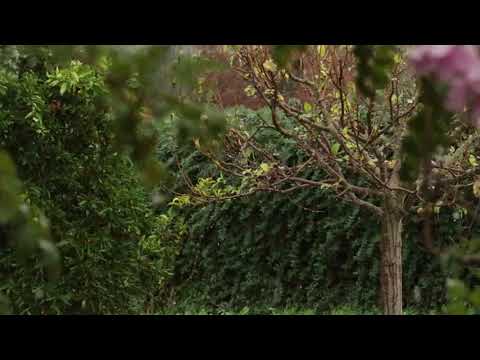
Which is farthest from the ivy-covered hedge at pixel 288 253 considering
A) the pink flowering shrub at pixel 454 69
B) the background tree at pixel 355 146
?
the pink flowering shrub at pixel 454 69

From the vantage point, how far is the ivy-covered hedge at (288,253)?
492cm

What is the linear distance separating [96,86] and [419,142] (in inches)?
123

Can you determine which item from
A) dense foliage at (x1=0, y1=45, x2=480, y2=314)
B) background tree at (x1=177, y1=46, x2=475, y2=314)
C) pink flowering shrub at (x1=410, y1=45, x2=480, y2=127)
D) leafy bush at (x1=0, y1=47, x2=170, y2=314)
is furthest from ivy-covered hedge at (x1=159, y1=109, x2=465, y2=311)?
pink flowering shrub at (x1=410, y1=45, x2=480, y2=127)

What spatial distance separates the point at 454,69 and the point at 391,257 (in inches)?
115

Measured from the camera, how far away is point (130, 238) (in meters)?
3.98

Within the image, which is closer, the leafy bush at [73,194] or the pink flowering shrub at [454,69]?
the pink flowering shrub at [454,69]

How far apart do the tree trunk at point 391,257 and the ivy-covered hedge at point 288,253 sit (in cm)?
135

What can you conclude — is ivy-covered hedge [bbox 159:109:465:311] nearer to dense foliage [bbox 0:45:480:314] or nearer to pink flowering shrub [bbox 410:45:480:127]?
dense foliage [bbox 0:45:480:314]

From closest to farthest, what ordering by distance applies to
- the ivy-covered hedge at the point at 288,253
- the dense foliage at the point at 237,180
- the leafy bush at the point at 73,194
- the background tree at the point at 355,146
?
the dense foliage at the point at 237,180
the background tree at the point at 355,146
the leafy bush at the point at 73,194
the ivy-covered hedge at the point at 288,253

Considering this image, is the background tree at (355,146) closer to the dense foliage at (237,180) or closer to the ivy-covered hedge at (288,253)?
the dense foliage at (237,180)

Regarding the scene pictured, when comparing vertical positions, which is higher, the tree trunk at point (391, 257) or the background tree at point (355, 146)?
the background tree at point (355, 146)

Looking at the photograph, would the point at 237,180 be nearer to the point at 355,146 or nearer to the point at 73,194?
the point at 73,194
